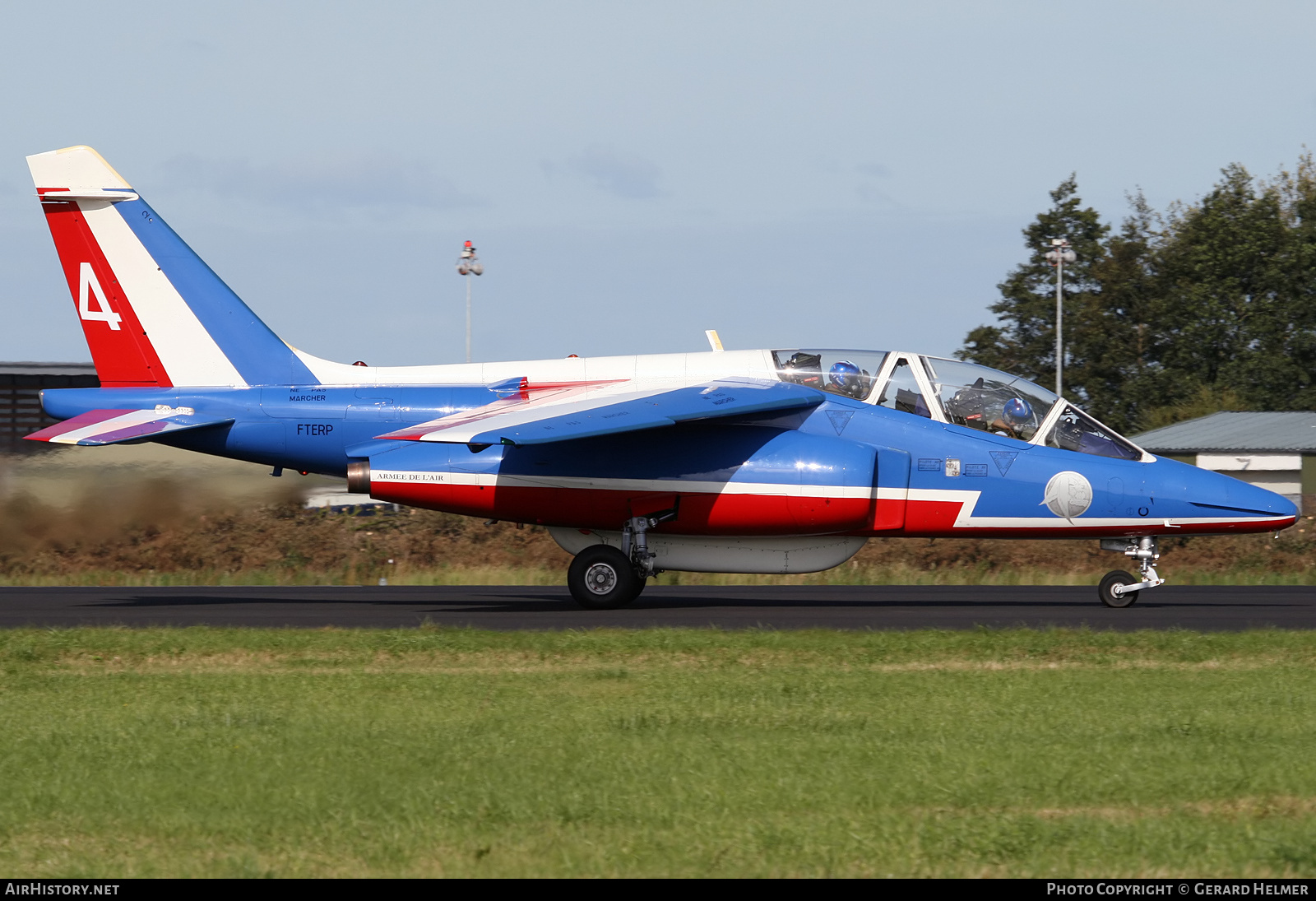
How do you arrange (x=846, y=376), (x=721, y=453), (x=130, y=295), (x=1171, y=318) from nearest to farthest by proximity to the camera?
(x=721, y=453) → (x=846, y=376) → (x=130, y=295) → (x=1171, y=318)

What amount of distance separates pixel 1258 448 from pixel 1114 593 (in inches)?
970

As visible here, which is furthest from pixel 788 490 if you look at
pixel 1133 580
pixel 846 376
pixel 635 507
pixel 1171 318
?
pixel 1171 318

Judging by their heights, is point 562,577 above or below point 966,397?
below

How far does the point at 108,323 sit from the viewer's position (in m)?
17.9

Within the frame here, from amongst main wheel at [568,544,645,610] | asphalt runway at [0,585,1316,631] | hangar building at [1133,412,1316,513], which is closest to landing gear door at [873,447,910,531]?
asphalt runway at [0,585,1316,631]

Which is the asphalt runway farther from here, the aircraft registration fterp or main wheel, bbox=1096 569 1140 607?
the aircraft registration fterp

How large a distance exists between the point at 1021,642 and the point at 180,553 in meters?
17.3

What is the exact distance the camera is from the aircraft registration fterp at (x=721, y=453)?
15.8m

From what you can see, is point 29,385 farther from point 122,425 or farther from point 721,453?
point 721,453

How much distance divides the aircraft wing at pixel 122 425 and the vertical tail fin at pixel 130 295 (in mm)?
555

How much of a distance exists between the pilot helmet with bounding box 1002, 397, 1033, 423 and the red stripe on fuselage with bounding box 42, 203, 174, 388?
10.4 metres
